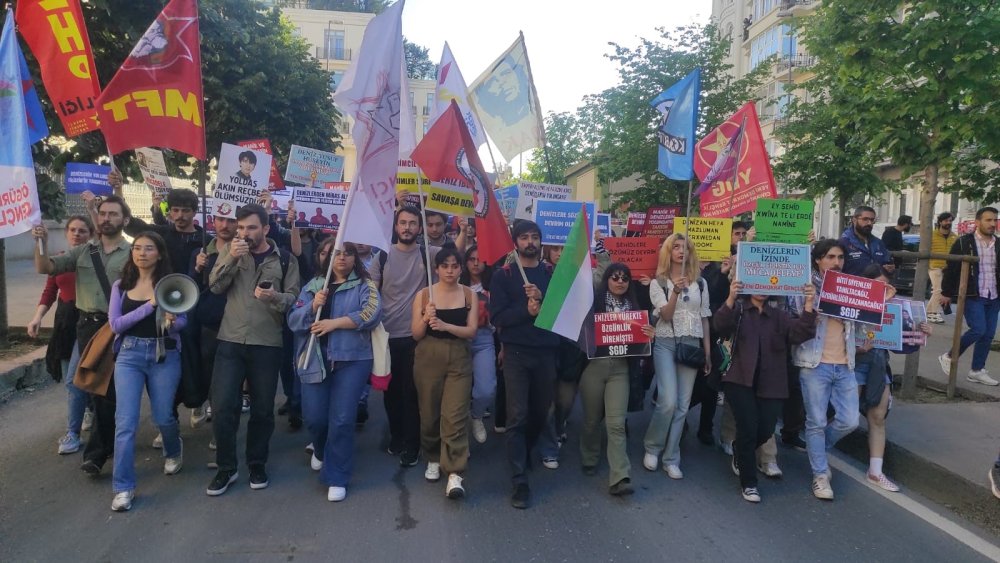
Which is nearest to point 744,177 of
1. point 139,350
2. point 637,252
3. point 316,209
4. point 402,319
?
point 637,252

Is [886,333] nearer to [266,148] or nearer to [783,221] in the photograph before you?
[783,221]

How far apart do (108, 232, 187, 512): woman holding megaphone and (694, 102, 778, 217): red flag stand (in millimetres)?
4955

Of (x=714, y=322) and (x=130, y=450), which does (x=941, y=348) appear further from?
(x=130, y=450)

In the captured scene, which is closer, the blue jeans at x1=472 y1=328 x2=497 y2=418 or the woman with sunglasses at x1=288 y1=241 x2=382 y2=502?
the woman with sunglasses at x1=288 y1=241 x2=382 y2=502

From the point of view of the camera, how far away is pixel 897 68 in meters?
7.06

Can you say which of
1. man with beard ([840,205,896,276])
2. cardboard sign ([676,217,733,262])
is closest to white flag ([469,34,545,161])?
cardboard sign ([676,217,733,262])

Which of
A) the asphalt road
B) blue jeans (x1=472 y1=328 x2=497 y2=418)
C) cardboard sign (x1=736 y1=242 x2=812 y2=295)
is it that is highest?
cardboard sign (x1=736 y1=242 x2=812 y2=295)

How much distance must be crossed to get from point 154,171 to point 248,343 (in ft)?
11.1

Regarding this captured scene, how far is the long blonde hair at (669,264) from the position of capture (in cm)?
545

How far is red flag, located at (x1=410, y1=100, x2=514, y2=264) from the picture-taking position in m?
4.97

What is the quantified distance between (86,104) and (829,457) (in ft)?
22.4

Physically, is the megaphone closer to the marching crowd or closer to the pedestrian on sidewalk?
the marching crowd

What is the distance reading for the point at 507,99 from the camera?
298 inches

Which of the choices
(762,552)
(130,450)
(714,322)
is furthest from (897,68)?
(130,450)
